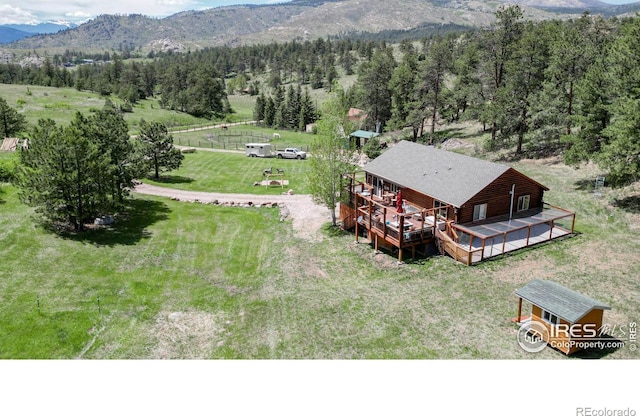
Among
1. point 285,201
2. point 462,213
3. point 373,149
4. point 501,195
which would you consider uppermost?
point 501,195

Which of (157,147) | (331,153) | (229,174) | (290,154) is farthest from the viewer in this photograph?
(290,154)

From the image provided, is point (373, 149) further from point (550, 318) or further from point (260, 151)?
point (550, 318)

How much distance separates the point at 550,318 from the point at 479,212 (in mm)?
11152

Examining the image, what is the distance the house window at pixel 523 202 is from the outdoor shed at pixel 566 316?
1264 cm

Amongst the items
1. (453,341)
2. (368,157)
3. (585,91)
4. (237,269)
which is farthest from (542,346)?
(368,157)

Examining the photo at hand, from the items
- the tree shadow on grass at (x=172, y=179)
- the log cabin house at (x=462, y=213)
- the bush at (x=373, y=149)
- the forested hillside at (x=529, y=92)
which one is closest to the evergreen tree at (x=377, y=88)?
the forested hillside at (x=529, y=92)

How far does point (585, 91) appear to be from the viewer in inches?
1276

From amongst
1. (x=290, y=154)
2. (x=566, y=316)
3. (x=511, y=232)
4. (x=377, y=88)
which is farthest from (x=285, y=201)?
(x=377, y=88)

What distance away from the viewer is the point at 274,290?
2356 centimetres

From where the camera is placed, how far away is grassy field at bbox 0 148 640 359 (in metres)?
18.0

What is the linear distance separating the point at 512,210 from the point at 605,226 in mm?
5554

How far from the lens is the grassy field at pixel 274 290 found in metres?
18.0

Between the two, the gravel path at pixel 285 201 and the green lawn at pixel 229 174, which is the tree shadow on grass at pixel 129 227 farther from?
the green lawn at pixel 229 174

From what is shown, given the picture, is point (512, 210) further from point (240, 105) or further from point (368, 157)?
point (240, 105)
